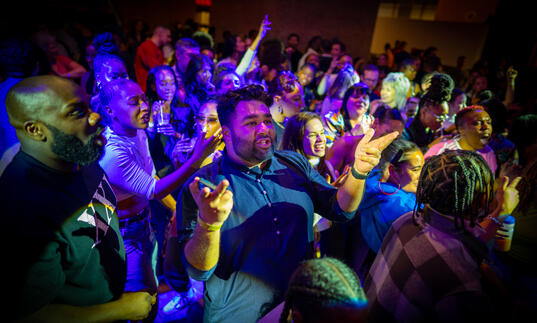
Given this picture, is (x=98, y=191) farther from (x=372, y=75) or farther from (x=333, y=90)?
(x=372, y=75)

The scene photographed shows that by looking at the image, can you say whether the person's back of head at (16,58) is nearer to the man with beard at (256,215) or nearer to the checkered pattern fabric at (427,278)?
the man with beard at (256,215)

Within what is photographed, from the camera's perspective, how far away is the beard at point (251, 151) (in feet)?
5.31

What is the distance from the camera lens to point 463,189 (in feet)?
4.42

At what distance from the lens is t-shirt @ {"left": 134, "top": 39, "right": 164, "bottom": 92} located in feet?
19.0

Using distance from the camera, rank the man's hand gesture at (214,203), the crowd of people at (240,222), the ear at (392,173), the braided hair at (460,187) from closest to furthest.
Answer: the crowd of people at (240,222)
the man's hand gesture at (214,203)
the braided hair at (460,187)
the ear at (392,173)

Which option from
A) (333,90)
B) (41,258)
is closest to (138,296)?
(41,258)

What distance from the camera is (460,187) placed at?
4.43 ft

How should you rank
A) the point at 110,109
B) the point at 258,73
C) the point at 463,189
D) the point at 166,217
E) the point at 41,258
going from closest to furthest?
the point at 41,258
the point at 463,189
the point at 110,109
the point at 166,217
the point at 258,73

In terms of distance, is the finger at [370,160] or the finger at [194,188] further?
the finger at [370,160]

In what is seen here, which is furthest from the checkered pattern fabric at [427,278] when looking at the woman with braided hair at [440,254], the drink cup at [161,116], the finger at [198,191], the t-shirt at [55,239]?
the drink cup at [161,116]

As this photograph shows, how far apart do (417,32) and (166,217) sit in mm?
16431

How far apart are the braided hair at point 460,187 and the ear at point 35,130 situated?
181 centimetres

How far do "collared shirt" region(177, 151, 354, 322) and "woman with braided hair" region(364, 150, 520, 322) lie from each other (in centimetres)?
36

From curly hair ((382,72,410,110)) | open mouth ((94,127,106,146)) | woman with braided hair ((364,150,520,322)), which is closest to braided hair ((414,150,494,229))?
woman with braided hair ((364,150,520,322))
